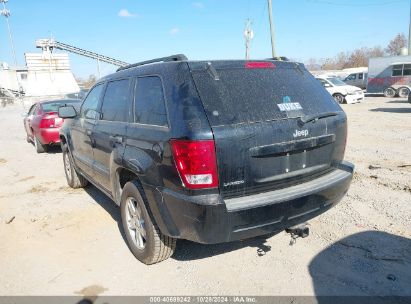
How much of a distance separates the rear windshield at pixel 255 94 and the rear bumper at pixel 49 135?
7.58 meters

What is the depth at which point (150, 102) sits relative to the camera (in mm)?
3330

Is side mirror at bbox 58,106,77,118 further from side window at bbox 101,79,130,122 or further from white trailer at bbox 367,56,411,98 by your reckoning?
white trailer at bbox 367,56,411,98

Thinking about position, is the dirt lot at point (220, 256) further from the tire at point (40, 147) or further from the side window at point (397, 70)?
the side window at point (397, 70)

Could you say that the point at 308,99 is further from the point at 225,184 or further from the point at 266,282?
the point at 266,282

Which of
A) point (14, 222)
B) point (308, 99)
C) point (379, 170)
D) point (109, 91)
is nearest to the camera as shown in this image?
point (308, 99)

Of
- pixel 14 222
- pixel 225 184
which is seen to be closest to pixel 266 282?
pixel 225 184

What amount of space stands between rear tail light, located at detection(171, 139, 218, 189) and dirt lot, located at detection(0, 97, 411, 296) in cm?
106

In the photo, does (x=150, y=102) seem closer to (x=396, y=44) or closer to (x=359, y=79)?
(x=359, y=79)

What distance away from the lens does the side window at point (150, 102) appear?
312cm

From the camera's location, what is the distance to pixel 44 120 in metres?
9.51

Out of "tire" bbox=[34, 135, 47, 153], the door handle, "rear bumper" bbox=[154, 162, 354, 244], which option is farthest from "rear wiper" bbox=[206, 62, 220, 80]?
"tire" bbox=[34, 135, 47, 153]

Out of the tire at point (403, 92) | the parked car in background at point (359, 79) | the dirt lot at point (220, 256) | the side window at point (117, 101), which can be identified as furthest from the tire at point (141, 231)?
the parked car in background at point (359, 79)

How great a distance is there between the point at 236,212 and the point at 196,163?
492 mm

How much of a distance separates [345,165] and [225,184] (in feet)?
5.15
